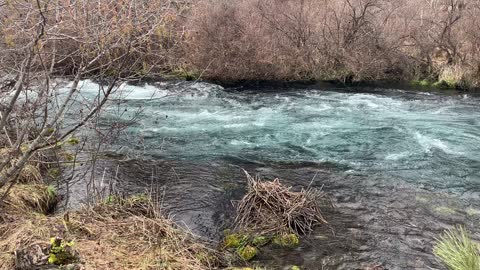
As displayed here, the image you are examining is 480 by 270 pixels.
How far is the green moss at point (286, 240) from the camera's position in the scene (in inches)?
260

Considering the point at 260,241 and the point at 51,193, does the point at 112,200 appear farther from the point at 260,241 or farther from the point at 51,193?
the point at 260,241

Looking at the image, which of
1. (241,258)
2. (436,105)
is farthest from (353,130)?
(241,258)

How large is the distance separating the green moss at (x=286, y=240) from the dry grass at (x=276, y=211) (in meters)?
0.12

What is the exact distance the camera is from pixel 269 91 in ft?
Answer: 59.0

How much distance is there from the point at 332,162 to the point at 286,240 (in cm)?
378

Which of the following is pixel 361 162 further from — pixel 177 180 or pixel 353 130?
pixel 177 180

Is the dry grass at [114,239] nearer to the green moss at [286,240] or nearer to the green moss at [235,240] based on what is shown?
the green moss at [235,240]

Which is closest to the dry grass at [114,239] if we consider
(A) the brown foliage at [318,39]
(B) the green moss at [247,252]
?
(B) the green moss at [247,252]

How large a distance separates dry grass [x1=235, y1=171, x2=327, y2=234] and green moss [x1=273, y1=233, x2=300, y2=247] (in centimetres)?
12

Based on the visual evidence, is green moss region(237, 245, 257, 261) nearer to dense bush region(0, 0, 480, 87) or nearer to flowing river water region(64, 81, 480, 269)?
flowing river water region(64, 81, 480, 269)

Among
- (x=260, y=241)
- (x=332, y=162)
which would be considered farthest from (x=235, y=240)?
(x=332, y=162)

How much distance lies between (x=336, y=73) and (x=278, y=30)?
3.09 meters

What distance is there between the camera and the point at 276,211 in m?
7.20

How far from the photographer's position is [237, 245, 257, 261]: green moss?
20.2ft
